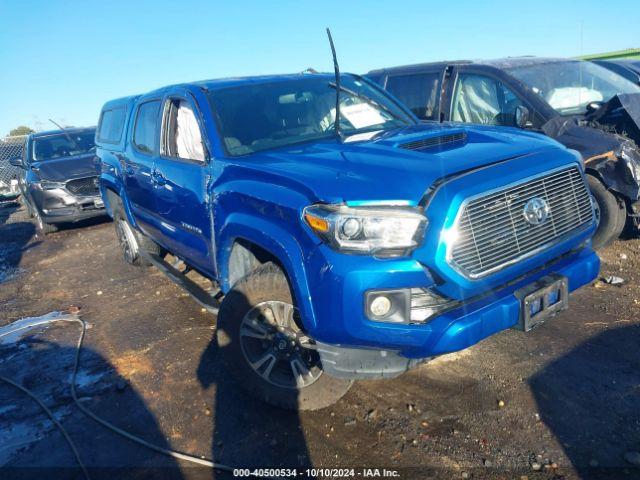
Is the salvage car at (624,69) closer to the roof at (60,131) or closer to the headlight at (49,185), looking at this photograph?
the headlight at (49,185)

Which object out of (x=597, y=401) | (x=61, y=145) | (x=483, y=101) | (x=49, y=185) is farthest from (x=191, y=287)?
(x=61, y=145)

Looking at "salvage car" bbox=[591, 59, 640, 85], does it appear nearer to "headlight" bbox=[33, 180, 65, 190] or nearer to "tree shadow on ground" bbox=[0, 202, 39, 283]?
"headlight" bbox=[33, 180, 65, 190]

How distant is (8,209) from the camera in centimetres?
1480

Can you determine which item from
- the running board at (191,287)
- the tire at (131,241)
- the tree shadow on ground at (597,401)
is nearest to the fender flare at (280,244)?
the running board at (191,287)

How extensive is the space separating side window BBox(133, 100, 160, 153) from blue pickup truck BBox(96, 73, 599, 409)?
0.64m

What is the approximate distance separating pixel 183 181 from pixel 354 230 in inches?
74.8

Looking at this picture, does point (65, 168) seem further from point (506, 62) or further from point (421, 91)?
point (506, 62)

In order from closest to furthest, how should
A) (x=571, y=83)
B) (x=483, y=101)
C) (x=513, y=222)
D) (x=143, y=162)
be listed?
(x=513, y=222) → (x=143, y=162) → (x=483, y=101) → (x=571, y=83)

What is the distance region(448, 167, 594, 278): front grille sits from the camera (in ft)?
8.14

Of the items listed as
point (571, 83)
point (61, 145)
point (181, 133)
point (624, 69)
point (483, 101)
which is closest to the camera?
point (181, 133)

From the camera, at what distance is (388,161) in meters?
2.73

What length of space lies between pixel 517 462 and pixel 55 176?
29.9ft

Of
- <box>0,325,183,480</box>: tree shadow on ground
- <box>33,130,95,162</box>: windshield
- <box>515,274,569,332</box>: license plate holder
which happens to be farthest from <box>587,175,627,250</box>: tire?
<box>33,130,95,162</box>: windshield

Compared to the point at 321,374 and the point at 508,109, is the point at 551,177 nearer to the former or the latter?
the point at 321,374
